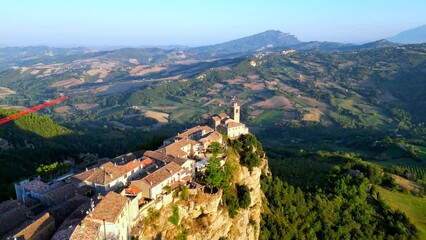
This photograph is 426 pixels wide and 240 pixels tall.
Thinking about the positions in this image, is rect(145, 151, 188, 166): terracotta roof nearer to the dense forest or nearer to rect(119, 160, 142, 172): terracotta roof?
rect(119, 160, 142, 172): terracotta roof

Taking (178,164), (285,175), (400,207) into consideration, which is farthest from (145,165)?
(400,207)

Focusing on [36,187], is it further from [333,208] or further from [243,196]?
[333,208]

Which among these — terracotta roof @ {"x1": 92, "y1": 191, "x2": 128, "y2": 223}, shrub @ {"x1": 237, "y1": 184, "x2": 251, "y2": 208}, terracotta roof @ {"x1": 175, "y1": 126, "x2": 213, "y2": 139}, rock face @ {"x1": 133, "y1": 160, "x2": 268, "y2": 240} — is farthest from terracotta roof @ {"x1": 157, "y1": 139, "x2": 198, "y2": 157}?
terracotta roof @ {"x1": 92, "y1": 191, "x2": 128, "y2": 223}

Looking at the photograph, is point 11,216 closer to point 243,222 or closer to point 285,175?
point 243,222

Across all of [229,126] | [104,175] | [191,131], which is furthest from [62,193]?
[229,126]

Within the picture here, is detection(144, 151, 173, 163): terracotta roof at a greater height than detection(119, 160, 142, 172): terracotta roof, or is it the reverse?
detection(119, 160, 142, 172): terracotta roof

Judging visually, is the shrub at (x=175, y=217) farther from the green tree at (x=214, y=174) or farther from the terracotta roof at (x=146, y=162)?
the terracotta roof at (x=146, y=162)

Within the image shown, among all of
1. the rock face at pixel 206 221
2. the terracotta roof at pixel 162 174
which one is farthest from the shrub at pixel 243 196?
A: the terracotta roof at pixel 162 174
